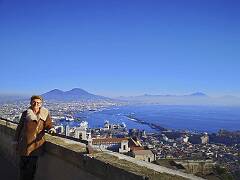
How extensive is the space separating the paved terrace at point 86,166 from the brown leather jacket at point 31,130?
227mm

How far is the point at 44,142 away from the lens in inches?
215

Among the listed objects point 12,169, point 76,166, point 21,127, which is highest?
point 21,127

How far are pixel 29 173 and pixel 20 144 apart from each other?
457 millimetres

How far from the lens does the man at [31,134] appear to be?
16.6 ft

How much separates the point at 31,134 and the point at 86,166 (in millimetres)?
1204

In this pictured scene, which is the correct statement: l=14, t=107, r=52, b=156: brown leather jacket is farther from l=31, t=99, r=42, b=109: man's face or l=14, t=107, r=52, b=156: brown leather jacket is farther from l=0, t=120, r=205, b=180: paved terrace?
l=0, t=120, r=205, b=180: paved terrace

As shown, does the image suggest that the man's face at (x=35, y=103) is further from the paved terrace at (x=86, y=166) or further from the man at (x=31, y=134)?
the paved terrace at (x=86, y=166)

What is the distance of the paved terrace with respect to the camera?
3.37m

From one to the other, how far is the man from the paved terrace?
22cm

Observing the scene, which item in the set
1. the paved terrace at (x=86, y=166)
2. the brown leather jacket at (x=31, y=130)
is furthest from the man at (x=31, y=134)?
the paved terrace at (x=86, y=166)

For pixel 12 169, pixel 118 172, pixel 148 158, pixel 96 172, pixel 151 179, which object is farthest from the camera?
pixel 12 169

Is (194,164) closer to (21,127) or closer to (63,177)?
(63,177)

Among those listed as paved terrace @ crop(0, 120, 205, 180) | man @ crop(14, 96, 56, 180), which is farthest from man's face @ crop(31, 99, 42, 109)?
paved terrace @ crop(0, 120, 205, 180)

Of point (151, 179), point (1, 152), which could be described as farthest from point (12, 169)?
point (151, 179)
